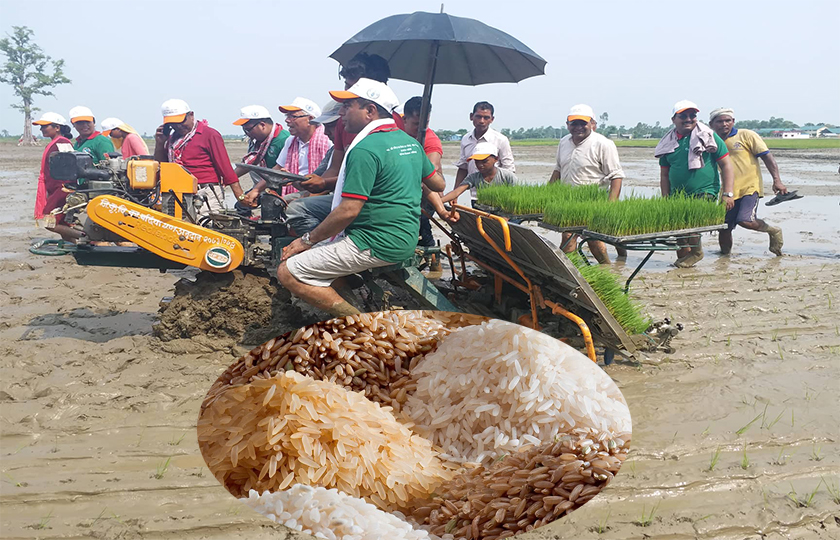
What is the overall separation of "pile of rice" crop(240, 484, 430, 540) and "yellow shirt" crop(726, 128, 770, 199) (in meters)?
7.81

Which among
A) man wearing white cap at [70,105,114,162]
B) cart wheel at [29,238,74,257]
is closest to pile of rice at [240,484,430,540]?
cart wheel at [29,238,74,257]

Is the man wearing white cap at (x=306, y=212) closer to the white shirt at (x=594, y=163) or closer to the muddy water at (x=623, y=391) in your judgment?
the muddy water at (x=623, y=391)

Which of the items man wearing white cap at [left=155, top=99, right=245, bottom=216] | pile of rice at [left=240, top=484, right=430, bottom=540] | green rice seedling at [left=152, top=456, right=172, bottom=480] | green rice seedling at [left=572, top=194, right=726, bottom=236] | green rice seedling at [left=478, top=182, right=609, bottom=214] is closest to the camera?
pile of rice at [left=240, top=484, right=430, bottom=540]

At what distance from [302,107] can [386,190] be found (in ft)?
11.5

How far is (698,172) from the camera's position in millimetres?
7293

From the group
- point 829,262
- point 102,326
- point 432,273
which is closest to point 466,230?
point 432,273

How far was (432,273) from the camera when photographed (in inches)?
283

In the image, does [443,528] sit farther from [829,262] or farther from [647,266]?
[829,262]

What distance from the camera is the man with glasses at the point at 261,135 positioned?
656 centimetres

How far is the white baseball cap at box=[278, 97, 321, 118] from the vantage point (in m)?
6.69

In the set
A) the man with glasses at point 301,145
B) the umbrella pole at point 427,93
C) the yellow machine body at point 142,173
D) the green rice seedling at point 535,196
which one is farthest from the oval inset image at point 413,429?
Result: the man with glasses at point 301,145

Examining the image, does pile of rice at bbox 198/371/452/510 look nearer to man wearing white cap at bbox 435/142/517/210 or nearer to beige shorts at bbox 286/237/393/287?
beige shorts at bbox 286/237/393/287

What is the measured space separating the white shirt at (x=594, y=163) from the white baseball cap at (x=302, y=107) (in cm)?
303

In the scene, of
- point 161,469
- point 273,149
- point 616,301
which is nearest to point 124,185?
point 273,149
